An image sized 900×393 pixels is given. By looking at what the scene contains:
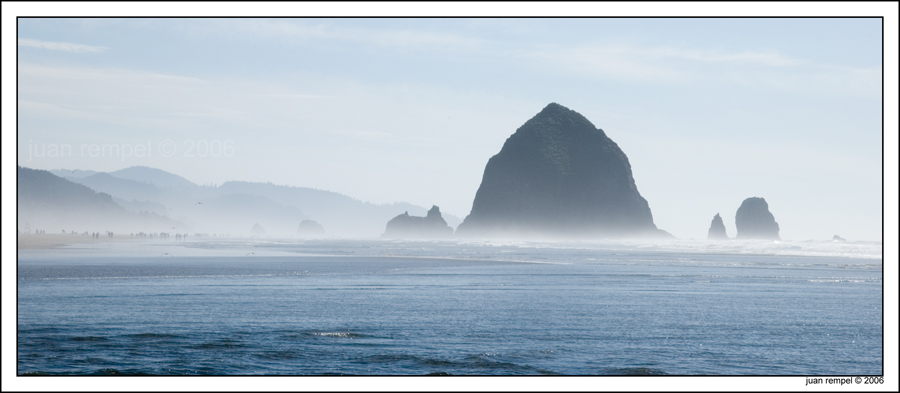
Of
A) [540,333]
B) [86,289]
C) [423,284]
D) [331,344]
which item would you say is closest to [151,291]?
[86,289]

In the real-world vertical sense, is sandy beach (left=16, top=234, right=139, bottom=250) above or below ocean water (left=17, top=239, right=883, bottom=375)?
above

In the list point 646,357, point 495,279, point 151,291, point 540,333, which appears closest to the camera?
point 646,357

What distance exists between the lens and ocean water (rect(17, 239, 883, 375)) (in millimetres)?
19266

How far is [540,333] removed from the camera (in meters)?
23.9

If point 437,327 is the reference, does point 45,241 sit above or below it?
above

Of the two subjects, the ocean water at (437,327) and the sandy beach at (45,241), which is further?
the sandy beach at (45,241)

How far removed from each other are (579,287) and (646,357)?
Result: 18780 mm

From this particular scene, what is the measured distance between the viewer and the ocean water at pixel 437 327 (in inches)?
758

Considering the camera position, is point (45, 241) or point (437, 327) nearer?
point (437, 327)

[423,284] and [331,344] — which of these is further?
[423,284]

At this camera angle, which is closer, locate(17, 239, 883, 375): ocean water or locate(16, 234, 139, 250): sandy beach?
locate(17, 239, 883, 375): ocean water

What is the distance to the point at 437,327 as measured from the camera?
24406mm

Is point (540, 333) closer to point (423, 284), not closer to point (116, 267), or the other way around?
point (423, 284)

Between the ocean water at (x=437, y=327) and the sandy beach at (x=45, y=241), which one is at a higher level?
the sandy beach at (x=45, y=241)
